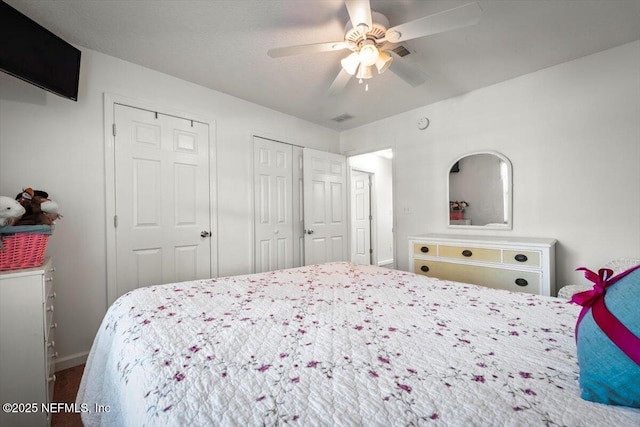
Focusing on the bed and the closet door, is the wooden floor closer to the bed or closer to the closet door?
the bed

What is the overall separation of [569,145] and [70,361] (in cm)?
440

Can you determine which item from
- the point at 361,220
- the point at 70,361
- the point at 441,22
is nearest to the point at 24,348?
the point at 70,361

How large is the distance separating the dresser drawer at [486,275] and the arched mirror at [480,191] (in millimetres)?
555

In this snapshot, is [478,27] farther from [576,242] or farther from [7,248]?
[7,248]

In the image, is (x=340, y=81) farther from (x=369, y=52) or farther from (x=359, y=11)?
(x=359, y=11)

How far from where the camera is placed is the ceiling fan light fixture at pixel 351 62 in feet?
5.69

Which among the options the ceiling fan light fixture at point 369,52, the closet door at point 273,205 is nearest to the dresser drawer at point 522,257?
the ceiling fan light fixture at point 369,52

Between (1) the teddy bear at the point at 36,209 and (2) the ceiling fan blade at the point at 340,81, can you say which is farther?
(2) the ceiling fan blade at the point at 340,81

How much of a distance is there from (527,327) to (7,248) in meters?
2.38

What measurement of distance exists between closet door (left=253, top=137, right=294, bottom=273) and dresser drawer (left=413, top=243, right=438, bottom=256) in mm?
1514

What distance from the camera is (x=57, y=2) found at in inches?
64.9

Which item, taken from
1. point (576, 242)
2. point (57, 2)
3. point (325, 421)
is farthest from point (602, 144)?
point (57, 2)

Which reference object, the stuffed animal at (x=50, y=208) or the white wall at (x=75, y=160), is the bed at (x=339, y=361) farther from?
the white wall at (x=75, y=160)

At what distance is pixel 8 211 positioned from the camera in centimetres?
134
